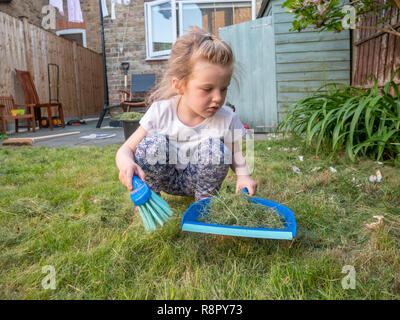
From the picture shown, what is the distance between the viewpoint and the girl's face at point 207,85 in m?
1.31

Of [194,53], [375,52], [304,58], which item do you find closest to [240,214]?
[194,53]

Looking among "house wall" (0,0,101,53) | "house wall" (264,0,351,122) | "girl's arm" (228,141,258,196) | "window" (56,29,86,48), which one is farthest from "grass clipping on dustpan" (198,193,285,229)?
"window" (56,29,86,48)

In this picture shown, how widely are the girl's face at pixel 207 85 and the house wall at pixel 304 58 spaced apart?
3.37 m

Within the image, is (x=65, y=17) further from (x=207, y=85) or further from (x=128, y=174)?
(x=128, y=174)

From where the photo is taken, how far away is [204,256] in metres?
1.11

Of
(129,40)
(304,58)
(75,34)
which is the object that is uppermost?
(75,34)

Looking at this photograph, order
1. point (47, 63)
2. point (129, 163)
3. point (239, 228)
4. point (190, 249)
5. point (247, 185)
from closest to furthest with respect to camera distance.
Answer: point (239, 228) < point (190, 249) < point (129, 163) < point (247, 185) < point (47, 63)

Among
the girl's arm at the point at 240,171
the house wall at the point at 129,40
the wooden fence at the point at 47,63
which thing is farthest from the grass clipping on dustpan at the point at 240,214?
the house wall at the point at 129,40

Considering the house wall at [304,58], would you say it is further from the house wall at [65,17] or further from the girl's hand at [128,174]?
the house wall at [65,17]

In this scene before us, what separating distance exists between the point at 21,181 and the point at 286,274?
1997 mm

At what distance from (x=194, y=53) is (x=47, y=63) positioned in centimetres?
756

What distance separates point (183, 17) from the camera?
25.4ft

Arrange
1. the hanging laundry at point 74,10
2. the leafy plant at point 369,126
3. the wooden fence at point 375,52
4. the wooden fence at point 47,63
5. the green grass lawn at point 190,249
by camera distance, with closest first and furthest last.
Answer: the green grass lawn at point 190,249
the leafy plant at point 369,126
the wooden fence at point 375,52
the wooden fence at point 47,63
the hanging laundry at point 74,10

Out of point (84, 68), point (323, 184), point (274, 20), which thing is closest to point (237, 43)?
point (274, 20)
